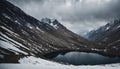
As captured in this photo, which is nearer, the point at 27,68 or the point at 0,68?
the point at 0,68

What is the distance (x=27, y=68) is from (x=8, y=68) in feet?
17.8

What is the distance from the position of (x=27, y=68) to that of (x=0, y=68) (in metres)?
7.69

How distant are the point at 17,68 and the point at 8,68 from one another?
102 inches

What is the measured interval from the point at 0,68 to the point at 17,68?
195 inches

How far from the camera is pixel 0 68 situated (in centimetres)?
5028

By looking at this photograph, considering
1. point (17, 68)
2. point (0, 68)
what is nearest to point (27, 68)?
point (17, 68)

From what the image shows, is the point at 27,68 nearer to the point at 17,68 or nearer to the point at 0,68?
the point at 17,68

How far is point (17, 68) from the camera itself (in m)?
53.1

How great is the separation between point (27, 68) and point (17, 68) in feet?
9.47

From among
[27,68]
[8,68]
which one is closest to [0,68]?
[8,68]

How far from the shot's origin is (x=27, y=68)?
176ft

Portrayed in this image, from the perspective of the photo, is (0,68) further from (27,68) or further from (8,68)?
(27,68)

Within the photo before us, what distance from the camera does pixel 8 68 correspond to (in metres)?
52.0
